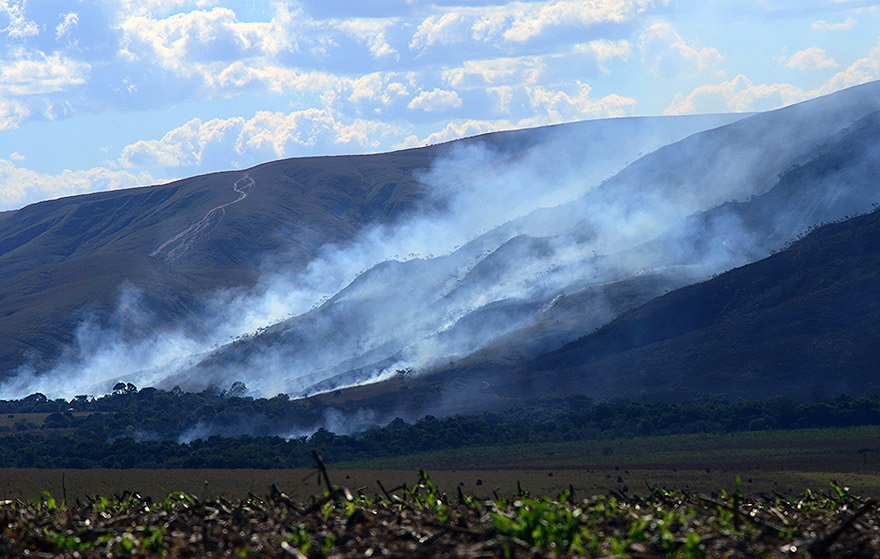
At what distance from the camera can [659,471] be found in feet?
196

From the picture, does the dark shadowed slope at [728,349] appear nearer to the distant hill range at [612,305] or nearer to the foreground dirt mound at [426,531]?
the distant hill range at [612,305]

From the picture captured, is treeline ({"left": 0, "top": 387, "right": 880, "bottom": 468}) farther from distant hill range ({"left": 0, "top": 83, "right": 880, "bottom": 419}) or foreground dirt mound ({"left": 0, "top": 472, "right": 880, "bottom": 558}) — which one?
foreground dirt mound ({"left": 0, "top": 472, "right": 880, "bottom": 558})

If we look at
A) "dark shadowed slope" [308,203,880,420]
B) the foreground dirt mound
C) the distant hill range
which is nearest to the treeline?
"dark shadowed slope" [308,203,880,420]

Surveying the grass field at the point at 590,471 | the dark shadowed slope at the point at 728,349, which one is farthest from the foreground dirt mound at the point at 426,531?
the dark shadowed slope at the point at 728,349

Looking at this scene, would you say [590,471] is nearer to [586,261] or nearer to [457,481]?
[457,481]

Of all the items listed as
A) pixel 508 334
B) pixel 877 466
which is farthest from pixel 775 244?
pixel 877 466

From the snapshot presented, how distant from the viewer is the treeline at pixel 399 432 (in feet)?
250

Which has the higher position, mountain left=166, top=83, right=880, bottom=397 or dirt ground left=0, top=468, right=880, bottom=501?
mountain left=166, top=83, right=880, bottom=397

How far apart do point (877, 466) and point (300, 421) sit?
5086cm

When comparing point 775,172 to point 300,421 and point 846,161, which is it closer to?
point 846,161

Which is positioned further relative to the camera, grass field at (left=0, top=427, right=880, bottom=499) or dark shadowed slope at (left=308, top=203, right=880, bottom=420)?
dark shadowed slope at (left=308, top=203, right=880, bottom=420)

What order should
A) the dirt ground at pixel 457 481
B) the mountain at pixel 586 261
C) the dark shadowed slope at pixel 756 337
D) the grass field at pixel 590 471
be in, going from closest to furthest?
the dirt ground at pixel 457 481 → the grass field at pixel 590 471 → the dark shadowed slope at pixel 756 337 → the mountain at pixel 586 261

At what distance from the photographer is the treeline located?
76125mm

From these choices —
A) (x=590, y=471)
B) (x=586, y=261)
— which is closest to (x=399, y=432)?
(x=590, y=471)
